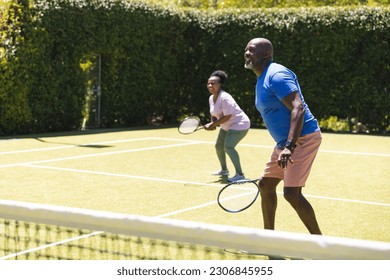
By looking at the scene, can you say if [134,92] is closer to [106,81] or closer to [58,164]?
[106,81]

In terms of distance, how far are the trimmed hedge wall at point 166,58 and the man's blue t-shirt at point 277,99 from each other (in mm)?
12805

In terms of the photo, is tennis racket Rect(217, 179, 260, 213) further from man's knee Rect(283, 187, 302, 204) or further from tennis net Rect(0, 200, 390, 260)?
tennis net Rect(0, 200, 390, 260)

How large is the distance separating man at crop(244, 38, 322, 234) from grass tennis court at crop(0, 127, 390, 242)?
1.68 meters

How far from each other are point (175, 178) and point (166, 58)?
1153cm

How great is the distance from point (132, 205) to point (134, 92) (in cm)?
1286

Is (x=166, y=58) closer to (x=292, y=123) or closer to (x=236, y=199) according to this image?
(x=236, y=199)

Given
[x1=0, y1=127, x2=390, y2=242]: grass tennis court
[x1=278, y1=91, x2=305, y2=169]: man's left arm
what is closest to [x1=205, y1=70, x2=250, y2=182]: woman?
[x1=0, y1=127, x2=390, y2=242]: grass tennis court

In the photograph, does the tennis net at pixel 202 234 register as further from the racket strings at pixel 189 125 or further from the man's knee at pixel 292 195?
the racket strings at pixel 189 125

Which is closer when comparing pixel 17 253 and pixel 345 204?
pixel 17 253

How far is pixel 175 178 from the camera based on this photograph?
12031 millimetres

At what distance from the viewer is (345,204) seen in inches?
390

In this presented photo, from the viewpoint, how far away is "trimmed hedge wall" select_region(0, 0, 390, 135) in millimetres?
18781

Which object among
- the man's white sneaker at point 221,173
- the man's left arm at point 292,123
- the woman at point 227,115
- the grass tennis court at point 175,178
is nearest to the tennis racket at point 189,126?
the woman at point 227,115
